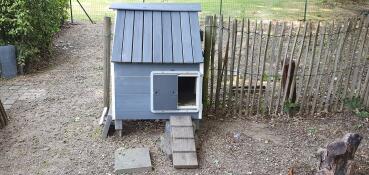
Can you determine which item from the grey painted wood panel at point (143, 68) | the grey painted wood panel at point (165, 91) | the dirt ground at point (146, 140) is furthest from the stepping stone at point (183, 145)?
the grey painted wood panel at point (143, 68)

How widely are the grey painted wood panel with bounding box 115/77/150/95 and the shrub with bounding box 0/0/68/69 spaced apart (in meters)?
3.63

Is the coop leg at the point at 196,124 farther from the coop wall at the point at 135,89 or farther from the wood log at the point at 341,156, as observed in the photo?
the wood log at the point at 341,156

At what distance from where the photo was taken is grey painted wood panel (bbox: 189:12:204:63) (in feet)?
19.2

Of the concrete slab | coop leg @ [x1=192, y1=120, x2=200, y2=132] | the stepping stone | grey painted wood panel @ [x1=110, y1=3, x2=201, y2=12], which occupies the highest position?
grey painted wood panel @ [x1=110, y1=3, x2=201, y2=12]

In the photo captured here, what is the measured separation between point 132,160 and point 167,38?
1751 mm

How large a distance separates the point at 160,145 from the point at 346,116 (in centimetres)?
307

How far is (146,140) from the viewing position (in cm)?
607

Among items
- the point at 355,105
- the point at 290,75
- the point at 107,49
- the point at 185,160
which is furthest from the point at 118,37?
the point at 355,105

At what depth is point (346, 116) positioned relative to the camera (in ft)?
22.5

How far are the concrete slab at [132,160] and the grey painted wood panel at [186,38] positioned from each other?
1343mm

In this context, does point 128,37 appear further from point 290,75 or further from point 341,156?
point 341,156

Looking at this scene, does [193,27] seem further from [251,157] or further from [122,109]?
[251,157]

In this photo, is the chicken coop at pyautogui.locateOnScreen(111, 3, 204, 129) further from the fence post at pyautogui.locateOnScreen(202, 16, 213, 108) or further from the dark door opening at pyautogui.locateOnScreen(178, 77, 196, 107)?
the dark door opening at pyautogui.locateOnScreen(178, 77, 196, 107)

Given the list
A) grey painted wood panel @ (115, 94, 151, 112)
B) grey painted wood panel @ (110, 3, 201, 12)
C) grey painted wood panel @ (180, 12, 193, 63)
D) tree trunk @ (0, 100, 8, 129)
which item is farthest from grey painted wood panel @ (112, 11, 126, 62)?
tree trunk @ (0, 100, 8, 129)
